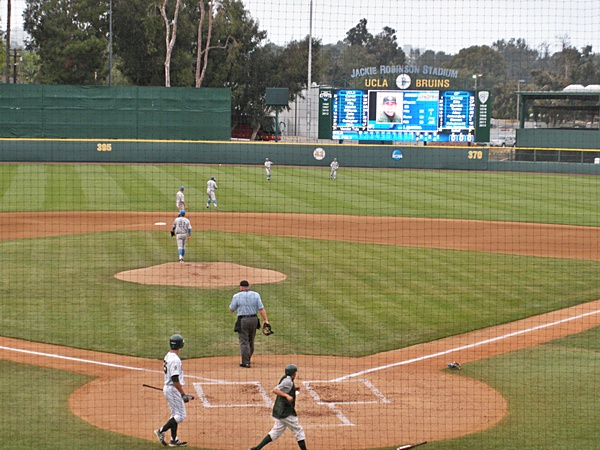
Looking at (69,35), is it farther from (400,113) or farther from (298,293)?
(298,293)

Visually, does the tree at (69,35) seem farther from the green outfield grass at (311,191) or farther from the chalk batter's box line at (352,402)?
the chalk batter's box line at (352,402)

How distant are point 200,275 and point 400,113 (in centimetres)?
3131

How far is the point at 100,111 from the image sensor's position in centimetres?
5006

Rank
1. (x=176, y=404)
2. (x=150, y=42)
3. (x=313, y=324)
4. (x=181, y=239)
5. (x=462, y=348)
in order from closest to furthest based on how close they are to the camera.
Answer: (x=176, y=404)
(x=462, y=348)
(x=313, y=324)
(x=181, y=239)
(x=150, y=42)

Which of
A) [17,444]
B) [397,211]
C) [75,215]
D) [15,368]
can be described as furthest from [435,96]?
[17,444]

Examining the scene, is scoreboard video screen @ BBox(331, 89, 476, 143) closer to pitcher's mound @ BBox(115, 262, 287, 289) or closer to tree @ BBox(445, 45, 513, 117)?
pitcher's mound @ BBox(115, 262, 287, 289)

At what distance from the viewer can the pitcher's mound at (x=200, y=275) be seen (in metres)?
20.0

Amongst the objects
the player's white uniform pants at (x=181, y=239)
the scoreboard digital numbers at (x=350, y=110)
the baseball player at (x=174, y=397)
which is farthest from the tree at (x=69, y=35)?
the baseball player at (x=174, y=397)

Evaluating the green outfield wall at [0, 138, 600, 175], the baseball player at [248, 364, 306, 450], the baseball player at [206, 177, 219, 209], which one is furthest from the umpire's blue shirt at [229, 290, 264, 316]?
the green outfield wall at [0, 138, 600, 175]

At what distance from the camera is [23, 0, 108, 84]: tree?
69.9m

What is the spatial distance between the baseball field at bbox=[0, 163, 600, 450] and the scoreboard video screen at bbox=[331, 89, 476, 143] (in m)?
15.1

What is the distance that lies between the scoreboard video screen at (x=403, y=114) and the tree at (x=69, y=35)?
94.9 ft

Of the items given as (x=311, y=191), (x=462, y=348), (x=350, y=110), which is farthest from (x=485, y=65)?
(x=462, y=348)

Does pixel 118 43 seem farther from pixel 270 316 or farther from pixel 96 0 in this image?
pixel 270 316
